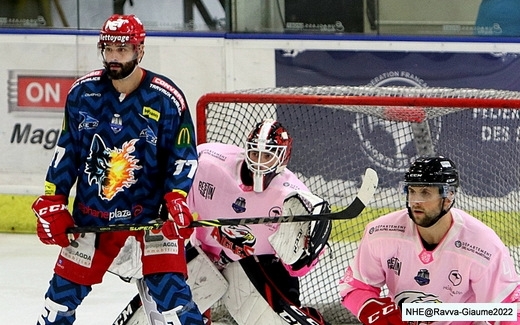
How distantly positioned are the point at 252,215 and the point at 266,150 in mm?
255

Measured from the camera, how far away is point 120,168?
3496 mm

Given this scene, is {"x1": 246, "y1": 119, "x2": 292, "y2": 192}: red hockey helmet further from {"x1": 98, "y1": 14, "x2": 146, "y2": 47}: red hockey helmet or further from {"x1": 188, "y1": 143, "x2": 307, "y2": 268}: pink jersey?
{"x1": 98, "y1": 14, "x2": 146, "y2": 47}: red hockey helmet

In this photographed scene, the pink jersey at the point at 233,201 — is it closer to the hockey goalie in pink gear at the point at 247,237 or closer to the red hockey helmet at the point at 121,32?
the hockey goalie in pink gear at the point at 247,237

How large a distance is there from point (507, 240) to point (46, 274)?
6.07 feet

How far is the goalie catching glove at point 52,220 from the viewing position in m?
3.46

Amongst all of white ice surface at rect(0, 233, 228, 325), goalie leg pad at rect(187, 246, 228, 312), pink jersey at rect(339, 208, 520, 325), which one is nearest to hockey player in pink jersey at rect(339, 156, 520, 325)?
pink jersey at rect(339, 208, 520, 325)

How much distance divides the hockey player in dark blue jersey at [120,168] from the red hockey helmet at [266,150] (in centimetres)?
32

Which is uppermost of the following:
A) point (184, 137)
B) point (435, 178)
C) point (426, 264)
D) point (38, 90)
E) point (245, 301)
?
point (38, 90)

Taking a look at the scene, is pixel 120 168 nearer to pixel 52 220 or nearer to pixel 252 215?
pixel 52 220

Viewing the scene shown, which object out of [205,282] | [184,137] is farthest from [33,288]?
[184,137]

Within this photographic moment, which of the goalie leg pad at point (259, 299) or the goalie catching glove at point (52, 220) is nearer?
the goalie catching glove at point (52, 220)

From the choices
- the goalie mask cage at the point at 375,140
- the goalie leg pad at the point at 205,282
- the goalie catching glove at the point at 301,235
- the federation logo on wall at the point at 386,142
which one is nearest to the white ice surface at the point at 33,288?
the goalie leg pad at the point at 205,282

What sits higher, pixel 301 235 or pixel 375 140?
pixel 375 140

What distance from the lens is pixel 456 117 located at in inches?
195
